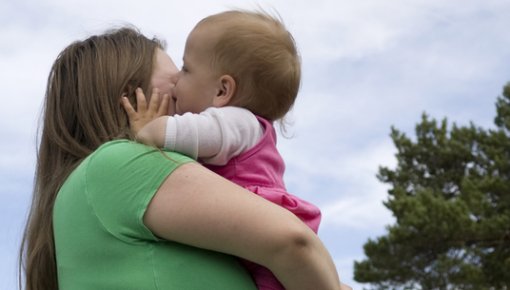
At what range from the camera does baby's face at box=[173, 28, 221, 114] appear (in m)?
2.51

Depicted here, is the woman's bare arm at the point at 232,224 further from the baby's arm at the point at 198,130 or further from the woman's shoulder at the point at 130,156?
the baby's arm at the point at 198,130

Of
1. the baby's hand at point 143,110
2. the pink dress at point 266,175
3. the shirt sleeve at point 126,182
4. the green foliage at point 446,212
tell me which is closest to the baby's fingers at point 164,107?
the baby's hand at point 143,110

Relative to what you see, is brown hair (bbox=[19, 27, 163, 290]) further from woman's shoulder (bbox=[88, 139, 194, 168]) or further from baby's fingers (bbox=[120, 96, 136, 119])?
woman's shoulder (bbox=[88, 139, 194, 168])

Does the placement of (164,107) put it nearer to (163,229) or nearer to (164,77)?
(164,77)

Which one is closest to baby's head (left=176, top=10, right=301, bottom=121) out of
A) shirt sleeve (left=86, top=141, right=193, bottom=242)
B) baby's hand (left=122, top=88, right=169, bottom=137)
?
baby's hand (left=122, top=88, right=169, bottom=137)

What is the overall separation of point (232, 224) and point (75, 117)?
0.70m

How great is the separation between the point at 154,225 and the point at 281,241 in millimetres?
269

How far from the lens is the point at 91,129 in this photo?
2441 mm

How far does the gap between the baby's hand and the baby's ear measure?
13 cm

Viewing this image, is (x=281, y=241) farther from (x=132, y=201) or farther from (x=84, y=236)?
(x=84, y=236)

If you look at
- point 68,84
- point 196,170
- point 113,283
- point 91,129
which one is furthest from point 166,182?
point 68,84

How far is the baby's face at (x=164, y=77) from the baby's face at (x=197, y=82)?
0.02m

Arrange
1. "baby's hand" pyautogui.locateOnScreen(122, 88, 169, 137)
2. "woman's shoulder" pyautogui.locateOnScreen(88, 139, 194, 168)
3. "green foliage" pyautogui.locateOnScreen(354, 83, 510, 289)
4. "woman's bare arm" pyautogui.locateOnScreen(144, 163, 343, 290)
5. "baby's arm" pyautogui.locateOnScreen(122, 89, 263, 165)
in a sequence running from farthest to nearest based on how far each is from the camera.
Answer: "green foliage" pyautogui.locateOnScreen(354, 83, 510, 289), "baby's hand" pyautogui.locateOnScreen(122, 88, 169, 137), "baby's arm" pyautogui.locateOnScreen(122, 89, 263, 165), "woman's shoulder" pyautogui.locateOnScreen(88, 139, 194, 168), "woman's bare arm" pyautogui.locateOnScreen(144, 163, 343, 290)

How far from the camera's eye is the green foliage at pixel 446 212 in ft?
72.1
